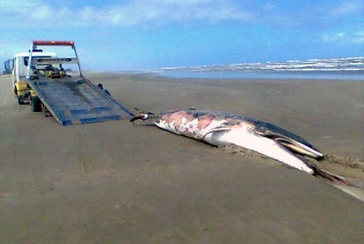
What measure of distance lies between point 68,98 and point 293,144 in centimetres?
720

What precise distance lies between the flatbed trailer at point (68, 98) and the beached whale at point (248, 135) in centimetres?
281

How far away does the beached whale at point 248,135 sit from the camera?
4.75m

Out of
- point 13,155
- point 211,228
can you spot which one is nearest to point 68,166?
point 13,155

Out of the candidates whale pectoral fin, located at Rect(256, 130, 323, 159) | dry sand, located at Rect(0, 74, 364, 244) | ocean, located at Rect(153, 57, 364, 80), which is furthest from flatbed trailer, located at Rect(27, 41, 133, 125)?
ocean, located at Rect(153, 57, 364, 80)

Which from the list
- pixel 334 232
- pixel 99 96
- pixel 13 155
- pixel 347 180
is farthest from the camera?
pixel 99 96

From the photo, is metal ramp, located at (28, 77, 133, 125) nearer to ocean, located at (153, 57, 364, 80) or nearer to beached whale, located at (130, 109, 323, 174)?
beached whale, located at (130, 109, 323, 174)

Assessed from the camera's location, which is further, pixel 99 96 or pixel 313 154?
pixel 99 96

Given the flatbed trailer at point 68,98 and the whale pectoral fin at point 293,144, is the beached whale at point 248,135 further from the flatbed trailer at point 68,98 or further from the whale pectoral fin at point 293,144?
the flatbed trailer at point 68,98

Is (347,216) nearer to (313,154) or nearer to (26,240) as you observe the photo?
(313,154)

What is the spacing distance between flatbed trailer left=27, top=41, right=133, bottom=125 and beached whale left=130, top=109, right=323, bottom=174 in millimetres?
2814

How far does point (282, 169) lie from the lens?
14.2 feet

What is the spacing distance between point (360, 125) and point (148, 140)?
4.75 m

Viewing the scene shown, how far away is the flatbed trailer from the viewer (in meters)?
8.60

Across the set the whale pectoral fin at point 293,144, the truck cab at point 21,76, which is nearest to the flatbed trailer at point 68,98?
the truck cab at point 21,76
